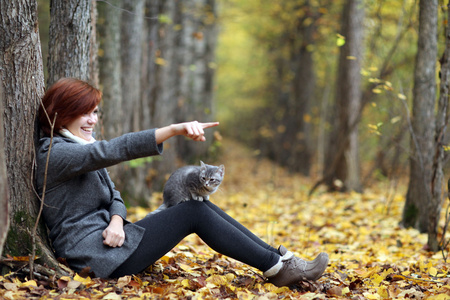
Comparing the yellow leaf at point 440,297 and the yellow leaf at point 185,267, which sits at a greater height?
the yellow leaf at point 440,297

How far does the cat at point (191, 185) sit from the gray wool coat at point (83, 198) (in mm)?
842

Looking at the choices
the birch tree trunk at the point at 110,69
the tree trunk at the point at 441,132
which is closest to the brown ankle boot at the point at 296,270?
the tree trunk at the point at 441,132

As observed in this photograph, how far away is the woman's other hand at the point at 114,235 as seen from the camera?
2893 millimetres

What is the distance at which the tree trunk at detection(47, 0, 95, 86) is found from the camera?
381 centimetres

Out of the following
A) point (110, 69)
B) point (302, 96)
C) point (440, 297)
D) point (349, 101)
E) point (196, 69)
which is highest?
point (110, 69)

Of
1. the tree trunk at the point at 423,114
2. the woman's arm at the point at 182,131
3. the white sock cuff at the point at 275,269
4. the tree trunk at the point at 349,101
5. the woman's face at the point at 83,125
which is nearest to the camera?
the woman's arm at the point at 182,131

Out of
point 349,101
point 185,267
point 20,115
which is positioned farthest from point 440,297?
point 349,101

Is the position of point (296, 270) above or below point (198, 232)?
below

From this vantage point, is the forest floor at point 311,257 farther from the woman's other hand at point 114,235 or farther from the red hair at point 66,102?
the red hair at point 66,102

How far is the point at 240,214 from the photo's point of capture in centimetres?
748

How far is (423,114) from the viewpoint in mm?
5535

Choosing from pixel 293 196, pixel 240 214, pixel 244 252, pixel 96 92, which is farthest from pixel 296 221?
pixel 96 92

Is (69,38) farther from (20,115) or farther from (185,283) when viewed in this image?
(185,283)

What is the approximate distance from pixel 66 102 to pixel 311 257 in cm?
285
